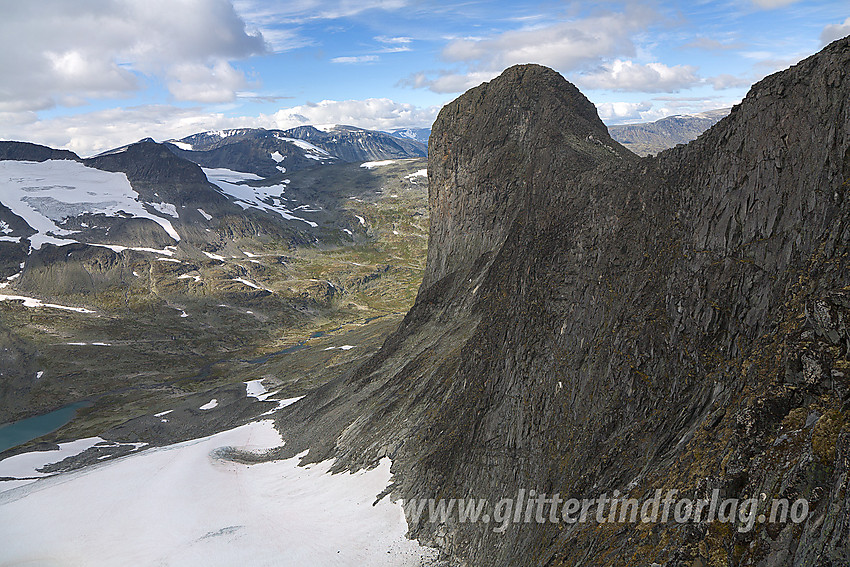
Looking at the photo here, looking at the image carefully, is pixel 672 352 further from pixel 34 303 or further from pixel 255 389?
pixel 34 303

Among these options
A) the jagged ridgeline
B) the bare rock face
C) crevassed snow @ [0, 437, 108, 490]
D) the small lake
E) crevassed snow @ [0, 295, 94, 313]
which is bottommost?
the small lake

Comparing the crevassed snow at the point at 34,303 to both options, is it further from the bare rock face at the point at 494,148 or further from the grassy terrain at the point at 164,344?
the bare rock face at the point at 494,148

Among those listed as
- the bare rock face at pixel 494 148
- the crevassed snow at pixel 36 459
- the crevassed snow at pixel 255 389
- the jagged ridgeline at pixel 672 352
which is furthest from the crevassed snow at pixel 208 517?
the crevassed snow at pixel 255 389

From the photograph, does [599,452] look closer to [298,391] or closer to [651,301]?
[651,301]

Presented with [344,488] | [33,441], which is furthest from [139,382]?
[344,488]

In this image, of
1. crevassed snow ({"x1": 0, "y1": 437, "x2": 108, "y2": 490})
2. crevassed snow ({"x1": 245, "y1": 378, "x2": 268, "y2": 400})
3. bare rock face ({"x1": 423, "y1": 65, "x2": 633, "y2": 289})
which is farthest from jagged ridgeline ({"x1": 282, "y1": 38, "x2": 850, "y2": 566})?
crevassed snow ({"x1": 245, "y1": 378, "x2": 268, "y2": 400})

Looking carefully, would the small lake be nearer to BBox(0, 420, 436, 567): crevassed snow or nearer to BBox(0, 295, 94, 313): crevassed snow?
BBox(0, 420, 436, 567): crevassed snow
